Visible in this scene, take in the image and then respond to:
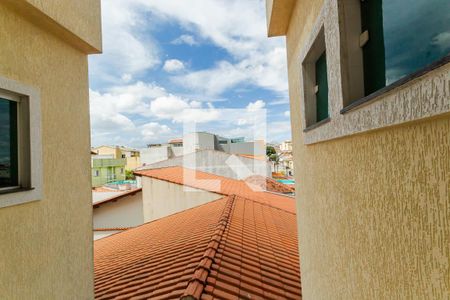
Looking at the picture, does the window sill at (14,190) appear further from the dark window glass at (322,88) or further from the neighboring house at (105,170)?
the neighboring house at (105,170)

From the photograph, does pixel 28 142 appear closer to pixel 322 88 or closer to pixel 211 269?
pixel 211 269

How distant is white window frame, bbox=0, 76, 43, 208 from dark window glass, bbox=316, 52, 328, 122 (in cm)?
275

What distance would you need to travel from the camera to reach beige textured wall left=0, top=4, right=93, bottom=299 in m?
2.55

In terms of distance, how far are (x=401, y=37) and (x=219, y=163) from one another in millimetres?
16511

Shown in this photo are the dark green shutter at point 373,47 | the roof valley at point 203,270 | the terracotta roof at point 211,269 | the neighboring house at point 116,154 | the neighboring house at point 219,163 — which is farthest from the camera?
the neighboring house at point 116,154

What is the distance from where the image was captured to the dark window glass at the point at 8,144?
8.50ft

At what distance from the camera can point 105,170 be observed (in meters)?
49.1

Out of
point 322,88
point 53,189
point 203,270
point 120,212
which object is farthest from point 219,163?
point 322,88

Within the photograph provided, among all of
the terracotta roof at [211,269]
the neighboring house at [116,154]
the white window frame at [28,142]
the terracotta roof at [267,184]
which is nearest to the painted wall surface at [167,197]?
the terracotta roof at [211,269]

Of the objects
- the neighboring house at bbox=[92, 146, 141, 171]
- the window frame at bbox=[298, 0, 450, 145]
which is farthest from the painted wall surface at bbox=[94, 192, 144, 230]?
the neighboring house at bbox=[92, 146, 141, 171]

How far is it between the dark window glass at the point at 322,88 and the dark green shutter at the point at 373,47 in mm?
868

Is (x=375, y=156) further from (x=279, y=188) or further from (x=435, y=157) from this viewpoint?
(x=279, y=188)

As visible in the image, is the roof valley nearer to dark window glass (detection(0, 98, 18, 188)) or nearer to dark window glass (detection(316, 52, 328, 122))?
dark window glass (detection(0, 98, 18, 188))

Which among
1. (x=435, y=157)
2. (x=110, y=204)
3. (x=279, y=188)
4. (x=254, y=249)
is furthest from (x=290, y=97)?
(x=279, y=188)
